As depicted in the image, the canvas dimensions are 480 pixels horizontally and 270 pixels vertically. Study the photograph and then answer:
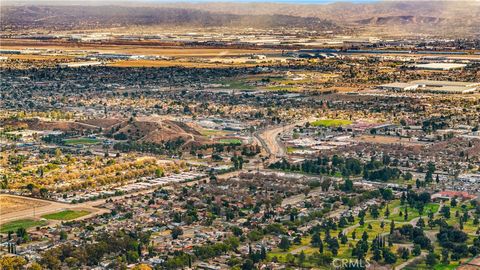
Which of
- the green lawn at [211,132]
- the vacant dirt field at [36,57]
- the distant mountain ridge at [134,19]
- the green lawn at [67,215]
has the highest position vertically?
the green lawn at [67,215]

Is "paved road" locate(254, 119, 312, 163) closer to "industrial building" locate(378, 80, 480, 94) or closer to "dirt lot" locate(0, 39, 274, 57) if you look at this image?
"industrial building" locate(378, 80, 480, 94)

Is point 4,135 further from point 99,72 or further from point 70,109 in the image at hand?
point 99,72

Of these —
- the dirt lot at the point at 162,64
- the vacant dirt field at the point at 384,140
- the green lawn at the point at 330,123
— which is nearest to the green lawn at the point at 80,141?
the green lawn at the point at 330,123

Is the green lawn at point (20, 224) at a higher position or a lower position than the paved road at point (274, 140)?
higher

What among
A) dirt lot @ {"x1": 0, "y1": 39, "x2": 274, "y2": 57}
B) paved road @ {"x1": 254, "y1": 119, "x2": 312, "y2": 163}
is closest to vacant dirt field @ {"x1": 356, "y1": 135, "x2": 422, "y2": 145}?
paved road @ {"x1": 254, "y1": 119, "x2": 312, "y2": 163}

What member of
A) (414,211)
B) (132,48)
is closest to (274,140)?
(414,211)

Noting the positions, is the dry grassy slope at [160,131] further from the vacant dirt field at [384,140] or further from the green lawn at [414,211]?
the green lawn at [414,211]
